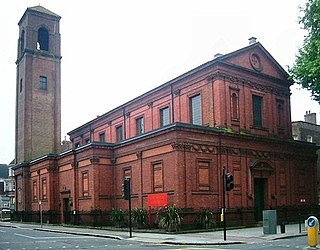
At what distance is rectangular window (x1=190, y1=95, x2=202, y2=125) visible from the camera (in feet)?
129

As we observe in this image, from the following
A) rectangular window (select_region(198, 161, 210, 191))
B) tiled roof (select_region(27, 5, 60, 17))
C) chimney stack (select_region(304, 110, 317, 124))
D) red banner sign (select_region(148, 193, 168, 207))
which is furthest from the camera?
tiled roof (select_region(27, 5, 60, 17))

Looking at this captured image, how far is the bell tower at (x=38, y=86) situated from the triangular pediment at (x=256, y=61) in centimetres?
3148

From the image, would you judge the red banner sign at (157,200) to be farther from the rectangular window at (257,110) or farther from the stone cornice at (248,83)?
the rectangular window at (257,110)

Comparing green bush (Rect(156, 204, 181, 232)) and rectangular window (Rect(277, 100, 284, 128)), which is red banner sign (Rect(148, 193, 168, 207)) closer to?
green bush (Rect(156, 204, 181, 232))

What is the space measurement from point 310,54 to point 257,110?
917cm

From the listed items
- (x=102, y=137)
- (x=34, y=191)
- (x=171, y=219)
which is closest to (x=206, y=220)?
(x=171, y=219)

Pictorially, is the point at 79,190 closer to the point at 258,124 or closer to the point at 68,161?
the point at 68,161

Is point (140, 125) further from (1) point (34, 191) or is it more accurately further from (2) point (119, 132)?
(1) point (34, 191)

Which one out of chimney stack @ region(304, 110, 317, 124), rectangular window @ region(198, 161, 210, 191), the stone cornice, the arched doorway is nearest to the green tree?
the stone cornice

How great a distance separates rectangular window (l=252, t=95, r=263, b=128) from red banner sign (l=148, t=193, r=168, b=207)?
1079 centimetres

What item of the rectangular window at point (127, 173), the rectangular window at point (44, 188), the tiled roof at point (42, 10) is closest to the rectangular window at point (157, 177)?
the rectangular window at point (127, 173)

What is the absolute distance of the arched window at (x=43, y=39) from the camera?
64.4m

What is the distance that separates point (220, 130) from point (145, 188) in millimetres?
7481

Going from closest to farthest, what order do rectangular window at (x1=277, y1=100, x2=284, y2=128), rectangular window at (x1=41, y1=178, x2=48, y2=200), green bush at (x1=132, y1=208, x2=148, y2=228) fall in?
green bush at (x1=132, y1=208, x2=148, y2=228)
rectangular window at (x1=277, y1=100, x2=284, y2=128)
rectangular window at (x1=41, y1=178, x2=48, y2=200)
